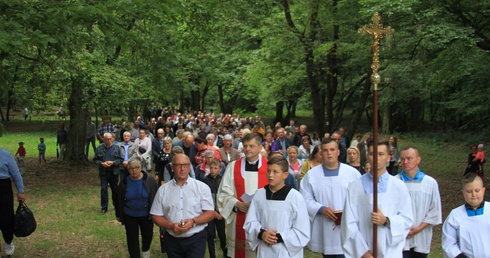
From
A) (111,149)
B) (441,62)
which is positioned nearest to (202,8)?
(111,149)

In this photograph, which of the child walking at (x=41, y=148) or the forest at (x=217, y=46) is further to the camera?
the child walking at (x=41, y=148)

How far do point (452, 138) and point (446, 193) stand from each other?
21.6 m

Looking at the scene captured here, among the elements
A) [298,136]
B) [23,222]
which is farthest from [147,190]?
[298,136]

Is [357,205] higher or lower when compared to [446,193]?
higher

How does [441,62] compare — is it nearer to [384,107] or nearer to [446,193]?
[446,193]

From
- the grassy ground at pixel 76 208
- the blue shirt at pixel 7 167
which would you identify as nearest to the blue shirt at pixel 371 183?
the grassy ground at pixel 76 208

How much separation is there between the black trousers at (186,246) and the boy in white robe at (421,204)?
2316 mm

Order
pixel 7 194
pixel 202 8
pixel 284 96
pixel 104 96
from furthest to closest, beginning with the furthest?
pixel 284 96 → pixel 104 96 → pixel 202 8 → pixel 7 194

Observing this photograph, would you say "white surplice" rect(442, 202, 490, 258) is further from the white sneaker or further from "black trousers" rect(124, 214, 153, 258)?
the white sneaker

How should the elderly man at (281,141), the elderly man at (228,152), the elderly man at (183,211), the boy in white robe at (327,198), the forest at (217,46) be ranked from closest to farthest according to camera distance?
the elderly man at (183,211), the boy in white robe at (327,198), the forest at (217,46), the elderly man at (228,152), the elderly man at (281,141)

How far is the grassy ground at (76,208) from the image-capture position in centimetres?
1043

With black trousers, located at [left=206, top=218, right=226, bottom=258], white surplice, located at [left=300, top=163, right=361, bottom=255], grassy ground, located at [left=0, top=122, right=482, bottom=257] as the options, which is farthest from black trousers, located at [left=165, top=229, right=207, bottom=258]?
grassy ground, located at [left=0, top=122, right=482, bottom=257]

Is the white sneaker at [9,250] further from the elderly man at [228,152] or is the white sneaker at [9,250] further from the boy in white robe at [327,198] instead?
the boy in white robe at [327,198]

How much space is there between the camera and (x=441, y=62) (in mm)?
18281
